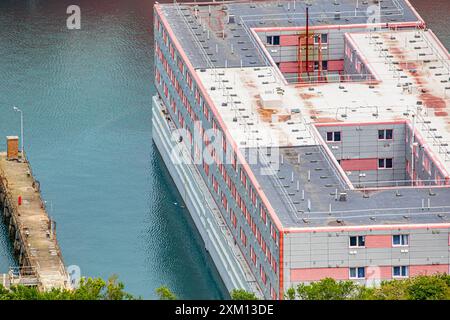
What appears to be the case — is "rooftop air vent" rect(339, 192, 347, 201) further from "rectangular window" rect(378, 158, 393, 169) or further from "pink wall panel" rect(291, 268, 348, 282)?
"rectangular window" rect(378, 158, 393, 169)

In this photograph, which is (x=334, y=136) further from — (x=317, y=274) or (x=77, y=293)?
(x=77, y=293)

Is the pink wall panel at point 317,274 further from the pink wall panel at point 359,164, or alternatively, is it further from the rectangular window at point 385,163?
the rectangular window at point 385,163

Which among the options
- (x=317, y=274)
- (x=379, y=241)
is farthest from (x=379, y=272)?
(x=317, y=274)

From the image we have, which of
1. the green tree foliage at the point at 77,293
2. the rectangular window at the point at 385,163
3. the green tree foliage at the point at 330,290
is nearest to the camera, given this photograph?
the green tree foliage at the point at 77,293

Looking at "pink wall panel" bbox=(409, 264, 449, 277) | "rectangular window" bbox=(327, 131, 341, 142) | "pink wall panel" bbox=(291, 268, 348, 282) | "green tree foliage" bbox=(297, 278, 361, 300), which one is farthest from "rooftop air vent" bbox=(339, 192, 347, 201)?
"rectangular window" bbox=(327, 131, 341, 142)

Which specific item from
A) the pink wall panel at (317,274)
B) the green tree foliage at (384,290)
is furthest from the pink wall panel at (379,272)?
the green tree foliage at (384,290)
